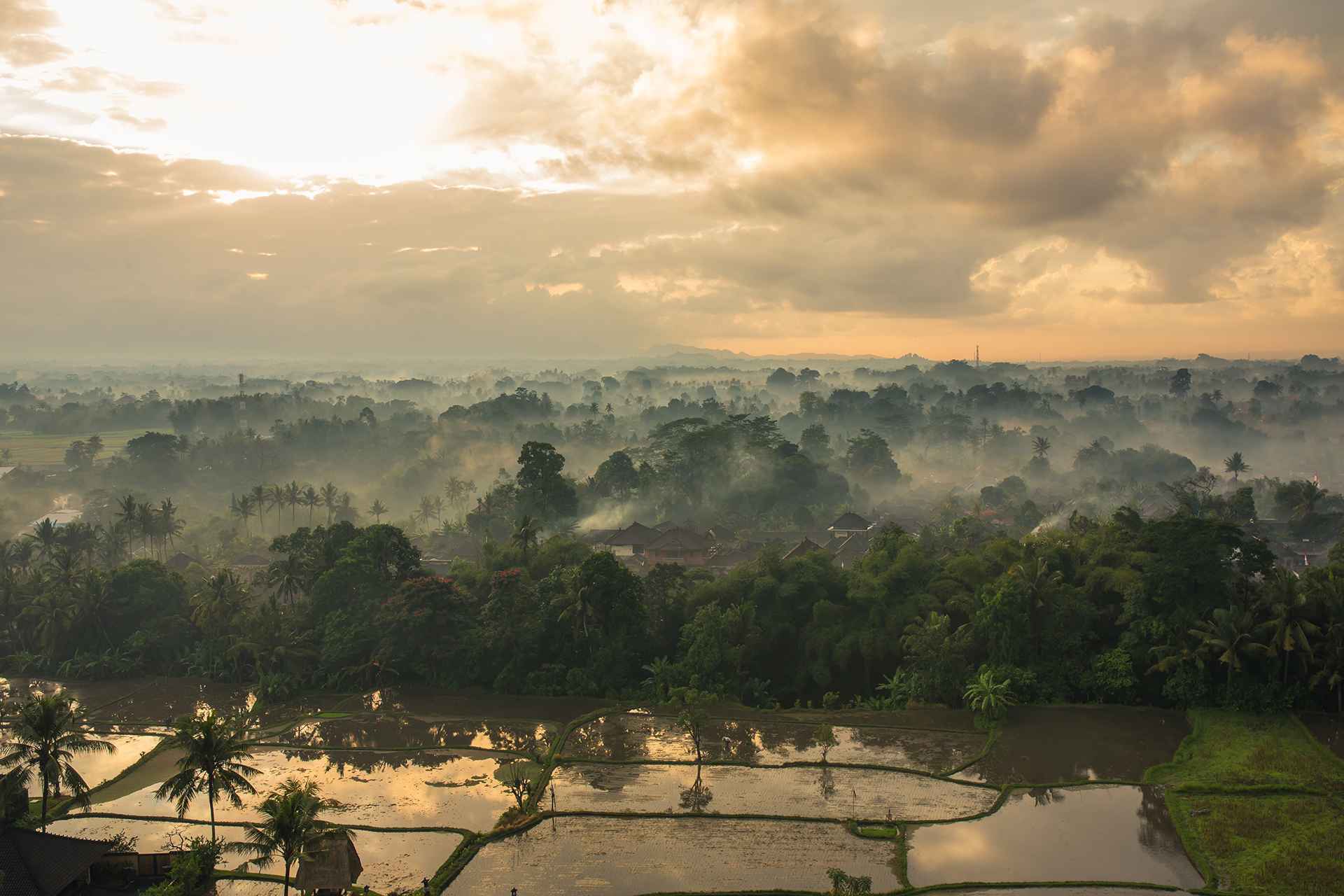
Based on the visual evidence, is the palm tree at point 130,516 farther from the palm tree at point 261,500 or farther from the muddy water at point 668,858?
the muddy water at point 668,858

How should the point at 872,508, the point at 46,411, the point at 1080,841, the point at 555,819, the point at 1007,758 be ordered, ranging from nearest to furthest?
the point at 1080,841 < the point at 555,819 < the point at 1007,758 < the point at 872,508 < the point at 46,411

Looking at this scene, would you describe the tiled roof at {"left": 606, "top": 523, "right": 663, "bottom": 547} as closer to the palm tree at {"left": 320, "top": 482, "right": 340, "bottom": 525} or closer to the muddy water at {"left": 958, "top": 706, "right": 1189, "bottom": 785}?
the palm tree at {"left": 320, "top": 482, "right": 340, "bottom": 525}

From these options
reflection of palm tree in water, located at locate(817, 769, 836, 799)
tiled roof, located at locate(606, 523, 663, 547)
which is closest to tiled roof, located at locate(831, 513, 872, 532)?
tiled roof, located at locate(606, 523, 663, 547)

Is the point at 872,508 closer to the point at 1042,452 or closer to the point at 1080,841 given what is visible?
the point at 1042,452

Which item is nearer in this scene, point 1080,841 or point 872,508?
point 1080,841

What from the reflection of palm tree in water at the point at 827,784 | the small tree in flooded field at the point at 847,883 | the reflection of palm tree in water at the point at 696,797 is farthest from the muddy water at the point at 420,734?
the small tree in flooded field at the point at 847,883

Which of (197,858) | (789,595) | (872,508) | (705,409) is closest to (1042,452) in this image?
(872,508)

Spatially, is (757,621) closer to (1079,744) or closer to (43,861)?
(1079,744)
